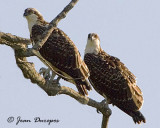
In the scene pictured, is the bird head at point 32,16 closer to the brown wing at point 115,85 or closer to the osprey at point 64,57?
the osprey at point 64,57

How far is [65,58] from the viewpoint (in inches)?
374

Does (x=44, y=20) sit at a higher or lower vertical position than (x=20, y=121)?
higher

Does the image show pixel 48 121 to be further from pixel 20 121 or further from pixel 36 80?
pixel 36 80

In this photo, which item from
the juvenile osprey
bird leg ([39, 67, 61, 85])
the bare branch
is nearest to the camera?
the bare branch

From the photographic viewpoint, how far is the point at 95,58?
10.7 metres

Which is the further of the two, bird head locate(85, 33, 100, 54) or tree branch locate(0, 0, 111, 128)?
bird head locate(85, 33, 100, 54)

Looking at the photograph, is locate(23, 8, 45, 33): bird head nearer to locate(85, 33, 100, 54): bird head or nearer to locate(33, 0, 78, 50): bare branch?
locate(85, 33, 100, 54): bird head

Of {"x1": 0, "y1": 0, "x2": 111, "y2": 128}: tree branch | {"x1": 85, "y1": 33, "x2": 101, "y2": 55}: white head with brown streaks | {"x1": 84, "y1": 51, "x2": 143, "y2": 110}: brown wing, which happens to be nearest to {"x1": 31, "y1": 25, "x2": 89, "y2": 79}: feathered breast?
{"x1": 0, "y1": 0, "x2": 111, "y2": 128}: tree branch

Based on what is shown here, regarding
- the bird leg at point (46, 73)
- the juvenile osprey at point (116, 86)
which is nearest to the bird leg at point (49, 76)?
the bird leg at point (46, 73)

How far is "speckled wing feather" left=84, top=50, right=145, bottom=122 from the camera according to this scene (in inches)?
408

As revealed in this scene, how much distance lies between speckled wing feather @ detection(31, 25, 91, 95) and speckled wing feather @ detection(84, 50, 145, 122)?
2.72 feet

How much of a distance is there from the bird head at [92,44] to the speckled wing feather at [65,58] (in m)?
1.41

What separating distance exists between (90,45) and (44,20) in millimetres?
1421

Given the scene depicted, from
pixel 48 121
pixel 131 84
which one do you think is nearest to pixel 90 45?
pixel 131 84
